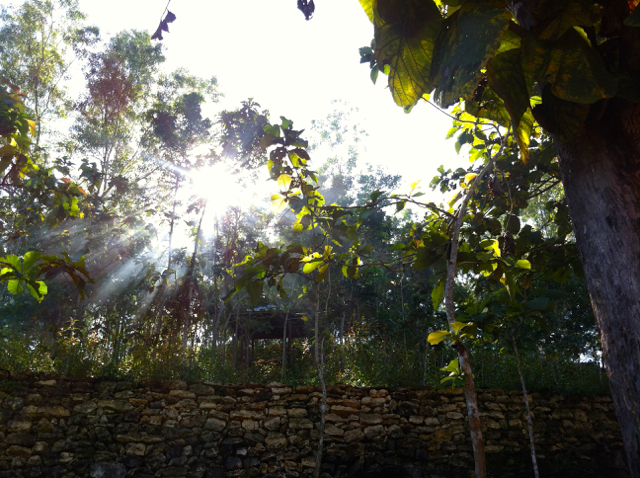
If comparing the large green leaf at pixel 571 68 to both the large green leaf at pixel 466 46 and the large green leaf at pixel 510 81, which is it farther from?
the large green leaf at pixel 466 46

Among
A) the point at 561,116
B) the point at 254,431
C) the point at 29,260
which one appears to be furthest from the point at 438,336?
the point at 254,431

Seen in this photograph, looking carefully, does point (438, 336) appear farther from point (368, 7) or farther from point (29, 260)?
point (29, 260)

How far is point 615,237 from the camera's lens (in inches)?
37.6

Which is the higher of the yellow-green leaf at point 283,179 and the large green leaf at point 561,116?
the yellow-green leaf at point 283,179

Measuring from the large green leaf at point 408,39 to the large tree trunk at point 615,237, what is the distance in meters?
→ 0.46

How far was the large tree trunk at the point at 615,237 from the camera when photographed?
2.97ft

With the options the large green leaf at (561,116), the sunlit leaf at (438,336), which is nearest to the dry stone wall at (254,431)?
the sunlit leaf at (438,336)


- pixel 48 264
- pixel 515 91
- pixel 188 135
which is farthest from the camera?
pixel 188 135

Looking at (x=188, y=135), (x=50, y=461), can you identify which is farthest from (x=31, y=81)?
(x=50, y=461)

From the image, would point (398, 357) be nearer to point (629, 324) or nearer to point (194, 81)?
point (629, 324)

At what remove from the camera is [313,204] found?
2.16 meters

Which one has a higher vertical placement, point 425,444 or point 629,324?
point 629,324

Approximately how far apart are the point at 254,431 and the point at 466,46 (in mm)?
4816

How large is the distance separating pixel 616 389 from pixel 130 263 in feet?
39.7
